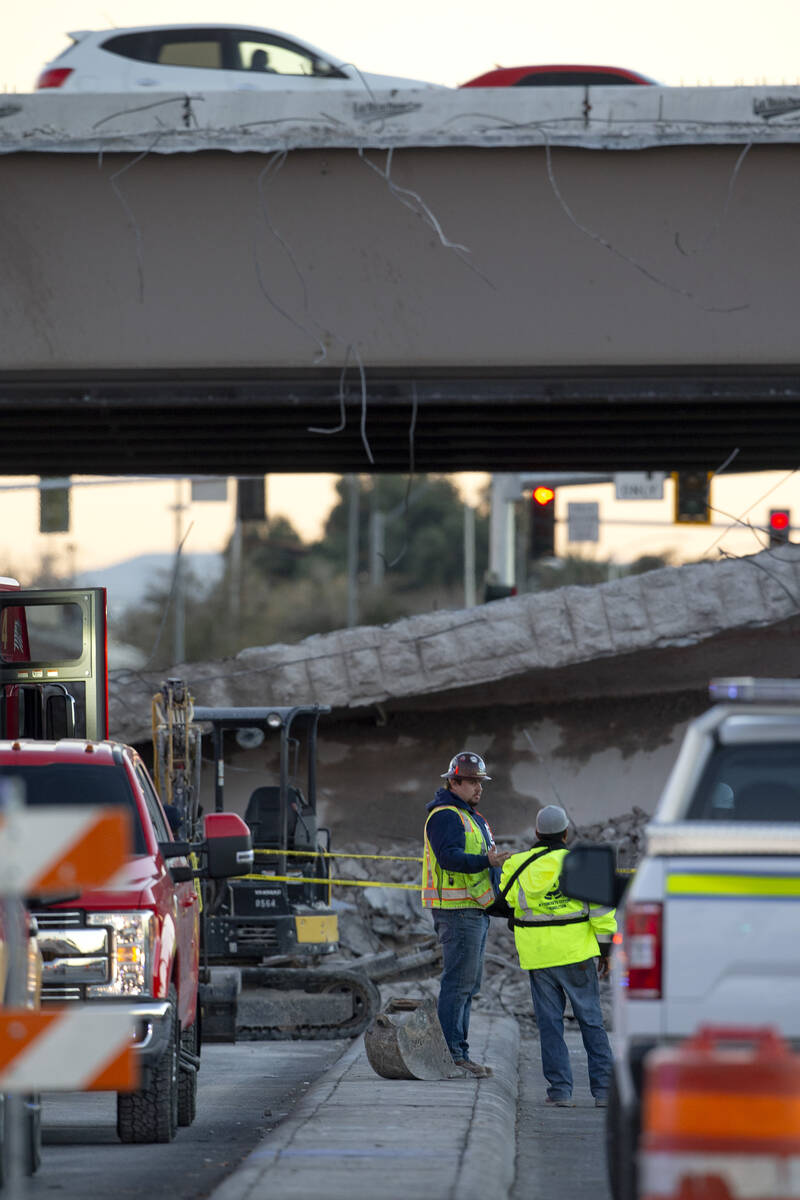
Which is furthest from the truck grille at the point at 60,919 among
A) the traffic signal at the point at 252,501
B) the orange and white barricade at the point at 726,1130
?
the traffic signal at the point at 252,501

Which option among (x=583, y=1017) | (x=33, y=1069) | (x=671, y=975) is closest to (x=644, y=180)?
(x=583, y=1017)

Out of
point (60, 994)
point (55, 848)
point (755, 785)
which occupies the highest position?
point (55, 848)

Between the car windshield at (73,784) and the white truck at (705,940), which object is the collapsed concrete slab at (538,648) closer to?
the car windshield at (73,784)

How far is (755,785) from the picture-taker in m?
8.19

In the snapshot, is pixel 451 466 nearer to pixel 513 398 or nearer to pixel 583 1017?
pixel 513 398

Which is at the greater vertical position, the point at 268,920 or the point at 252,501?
the point at 252,501

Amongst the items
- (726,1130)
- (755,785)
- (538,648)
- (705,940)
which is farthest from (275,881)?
(726,1130)

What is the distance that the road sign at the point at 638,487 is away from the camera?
3194 centimetres

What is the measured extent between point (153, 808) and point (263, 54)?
879 cm

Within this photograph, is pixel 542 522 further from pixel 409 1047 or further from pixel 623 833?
pixel 409 1047

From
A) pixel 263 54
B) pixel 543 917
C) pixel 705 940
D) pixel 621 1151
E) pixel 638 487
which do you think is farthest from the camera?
pixel 638 487

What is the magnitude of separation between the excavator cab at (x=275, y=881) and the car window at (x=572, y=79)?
294 inches

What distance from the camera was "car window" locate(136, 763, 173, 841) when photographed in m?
11.1

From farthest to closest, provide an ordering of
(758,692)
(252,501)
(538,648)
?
(252,501) → (538,648) → (758,692)
